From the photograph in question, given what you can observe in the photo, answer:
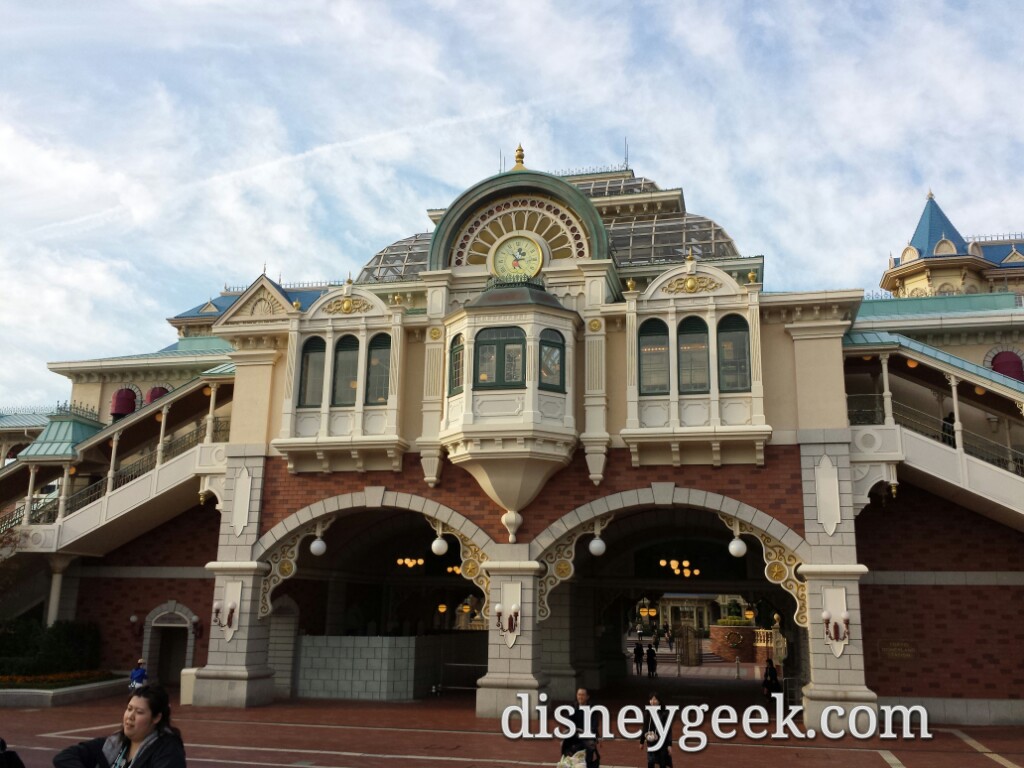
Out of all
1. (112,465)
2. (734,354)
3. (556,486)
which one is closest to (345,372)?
(556,486)

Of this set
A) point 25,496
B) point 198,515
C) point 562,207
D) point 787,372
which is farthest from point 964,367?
point 25,496

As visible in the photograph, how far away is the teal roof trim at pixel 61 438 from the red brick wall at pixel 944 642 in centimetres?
2384

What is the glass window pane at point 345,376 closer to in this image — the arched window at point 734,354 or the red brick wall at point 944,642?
the arched window at point 734,354

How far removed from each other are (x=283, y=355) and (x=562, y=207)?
29.5ft

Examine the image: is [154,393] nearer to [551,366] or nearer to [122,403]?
[122,403]

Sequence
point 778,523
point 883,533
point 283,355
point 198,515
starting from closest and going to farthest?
point 778,523 < point 883,533 < point 283,355 < point 198,515

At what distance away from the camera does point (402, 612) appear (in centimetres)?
3062

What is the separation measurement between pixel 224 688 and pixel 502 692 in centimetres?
738

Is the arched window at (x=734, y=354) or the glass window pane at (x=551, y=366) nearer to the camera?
the arched window at (x=734, y=354)

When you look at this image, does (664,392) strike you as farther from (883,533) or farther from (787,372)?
(883,533)

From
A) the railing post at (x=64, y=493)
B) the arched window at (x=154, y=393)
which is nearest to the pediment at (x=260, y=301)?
the arched window at (x=154, y=393)

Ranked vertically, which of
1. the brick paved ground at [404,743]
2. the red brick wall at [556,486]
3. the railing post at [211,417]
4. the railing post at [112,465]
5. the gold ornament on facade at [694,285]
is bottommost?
the brick paved ground at [404,743]

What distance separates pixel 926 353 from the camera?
72.9 feet

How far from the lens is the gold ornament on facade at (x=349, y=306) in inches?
948
